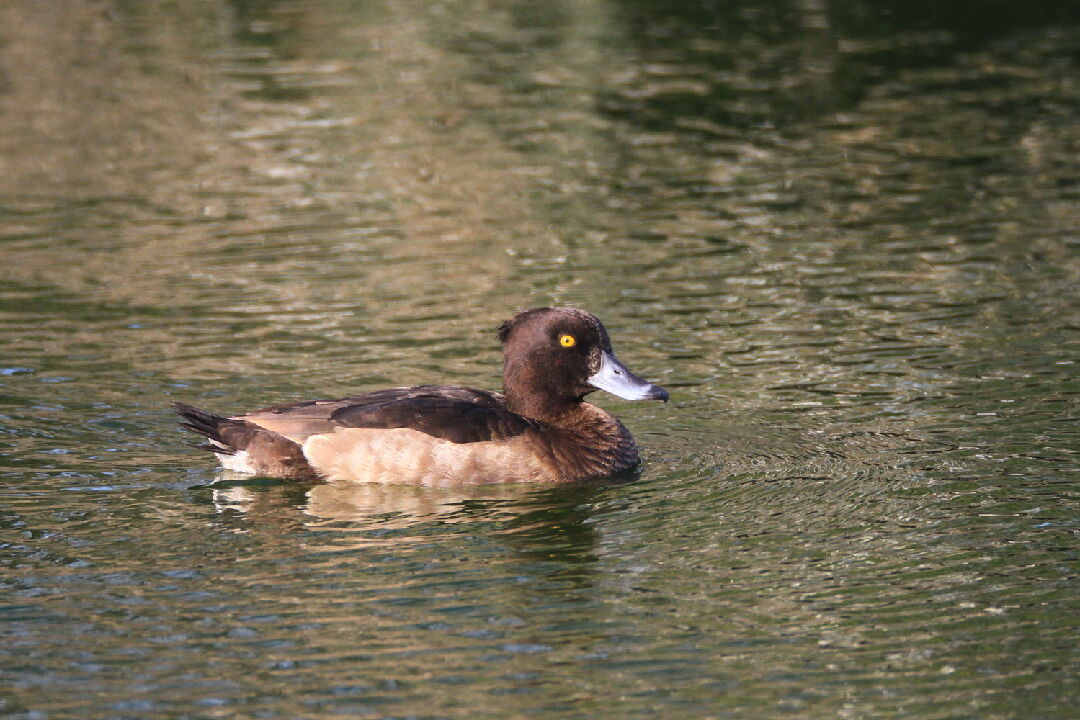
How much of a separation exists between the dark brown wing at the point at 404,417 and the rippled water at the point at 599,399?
0.41 metres

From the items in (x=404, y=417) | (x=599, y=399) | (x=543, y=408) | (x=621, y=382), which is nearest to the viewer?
(x=404, y=417)

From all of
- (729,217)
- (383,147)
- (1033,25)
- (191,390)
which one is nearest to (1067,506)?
(191,390)

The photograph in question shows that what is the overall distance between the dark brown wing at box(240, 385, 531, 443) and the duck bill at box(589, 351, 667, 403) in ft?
1.93

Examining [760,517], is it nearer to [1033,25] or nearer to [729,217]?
[729,217]

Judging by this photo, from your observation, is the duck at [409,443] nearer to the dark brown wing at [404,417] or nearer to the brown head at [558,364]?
the dark brown wing at [404,417]

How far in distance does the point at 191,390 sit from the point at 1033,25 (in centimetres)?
1959

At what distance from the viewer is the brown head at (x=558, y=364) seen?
414 inches

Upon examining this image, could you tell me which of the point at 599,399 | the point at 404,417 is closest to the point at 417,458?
the point at 404,417

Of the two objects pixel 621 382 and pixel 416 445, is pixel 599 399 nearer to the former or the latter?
pixel 621 382

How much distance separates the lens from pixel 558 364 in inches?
417

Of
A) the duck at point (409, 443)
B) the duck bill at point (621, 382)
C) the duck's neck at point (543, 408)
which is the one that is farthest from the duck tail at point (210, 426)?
the duck bill at point (621, 382)

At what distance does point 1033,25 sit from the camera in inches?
1078

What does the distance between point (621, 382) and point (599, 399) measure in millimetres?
1789

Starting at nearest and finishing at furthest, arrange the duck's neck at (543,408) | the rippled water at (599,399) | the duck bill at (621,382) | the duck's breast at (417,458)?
the rippled water at (599,399) → the duck's breast at (417,458) → the duck bill at (621,382) → the duck's neck at (543,408)
